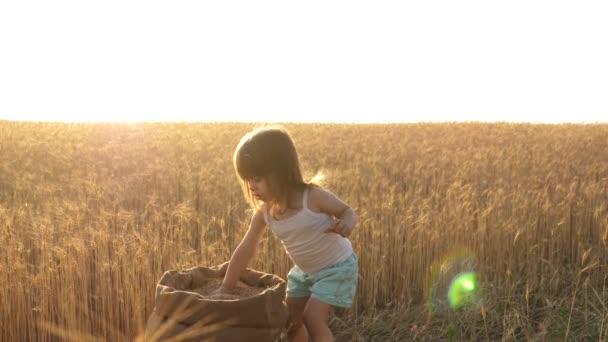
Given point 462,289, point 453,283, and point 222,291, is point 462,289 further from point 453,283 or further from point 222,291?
point 222,291

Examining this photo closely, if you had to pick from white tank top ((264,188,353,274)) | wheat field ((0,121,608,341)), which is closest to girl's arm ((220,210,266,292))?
white tank top ((264,188,353,274))

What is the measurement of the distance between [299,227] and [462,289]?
137cm

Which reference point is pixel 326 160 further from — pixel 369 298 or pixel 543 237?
pixel 369 298

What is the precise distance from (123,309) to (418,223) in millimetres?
1842

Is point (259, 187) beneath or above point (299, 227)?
above

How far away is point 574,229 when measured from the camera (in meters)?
4.40

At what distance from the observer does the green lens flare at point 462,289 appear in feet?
10.9

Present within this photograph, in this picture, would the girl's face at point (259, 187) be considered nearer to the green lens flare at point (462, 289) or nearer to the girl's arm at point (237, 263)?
the girl's arm at point (237, 263)

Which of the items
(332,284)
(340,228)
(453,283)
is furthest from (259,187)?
(453,283)

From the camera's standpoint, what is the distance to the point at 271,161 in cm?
237

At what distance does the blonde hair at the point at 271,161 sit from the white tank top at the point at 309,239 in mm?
83

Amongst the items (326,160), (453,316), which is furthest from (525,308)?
(326,160)

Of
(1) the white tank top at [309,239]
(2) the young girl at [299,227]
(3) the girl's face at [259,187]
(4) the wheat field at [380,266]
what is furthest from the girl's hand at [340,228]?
(4) the wheat field at [380,266]

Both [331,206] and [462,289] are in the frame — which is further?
[462,289]
